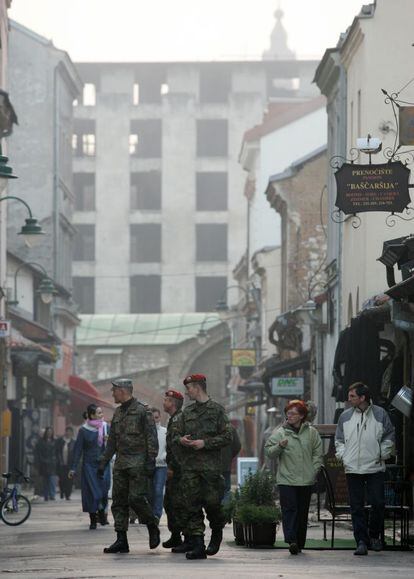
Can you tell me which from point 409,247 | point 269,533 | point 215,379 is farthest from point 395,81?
point 215,379

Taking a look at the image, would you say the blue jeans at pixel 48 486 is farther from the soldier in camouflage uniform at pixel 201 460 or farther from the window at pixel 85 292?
the window at pixel 85 292

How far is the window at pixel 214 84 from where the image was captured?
4023 inches

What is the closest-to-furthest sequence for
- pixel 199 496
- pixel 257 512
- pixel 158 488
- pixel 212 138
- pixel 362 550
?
pixel 199 496 < pixel 362 550 < pixel 257 512 < pixel 158 488 < pixel 212 138

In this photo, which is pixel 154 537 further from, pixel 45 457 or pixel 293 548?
pixel 45 457

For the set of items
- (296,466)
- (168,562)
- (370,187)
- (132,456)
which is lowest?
(168,562)

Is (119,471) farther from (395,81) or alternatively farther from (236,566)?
(395,81)

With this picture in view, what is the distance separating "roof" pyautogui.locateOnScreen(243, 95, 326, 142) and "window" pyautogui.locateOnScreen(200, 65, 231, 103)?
33507mm

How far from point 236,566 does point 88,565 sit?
4.33ft

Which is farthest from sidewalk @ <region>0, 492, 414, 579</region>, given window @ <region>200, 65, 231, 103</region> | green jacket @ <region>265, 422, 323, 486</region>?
window @ <region>200, 65, 231, 103</region>

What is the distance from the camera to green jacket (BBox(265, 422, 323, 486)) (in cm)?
1717

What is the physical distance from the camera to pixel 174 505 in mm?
17688

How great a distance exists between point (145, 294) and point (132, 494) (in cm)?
8341

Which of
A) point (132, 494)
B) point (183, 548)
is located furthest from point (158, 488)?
point (183, 548)

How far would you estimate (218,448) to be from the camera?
16375 millimetres
